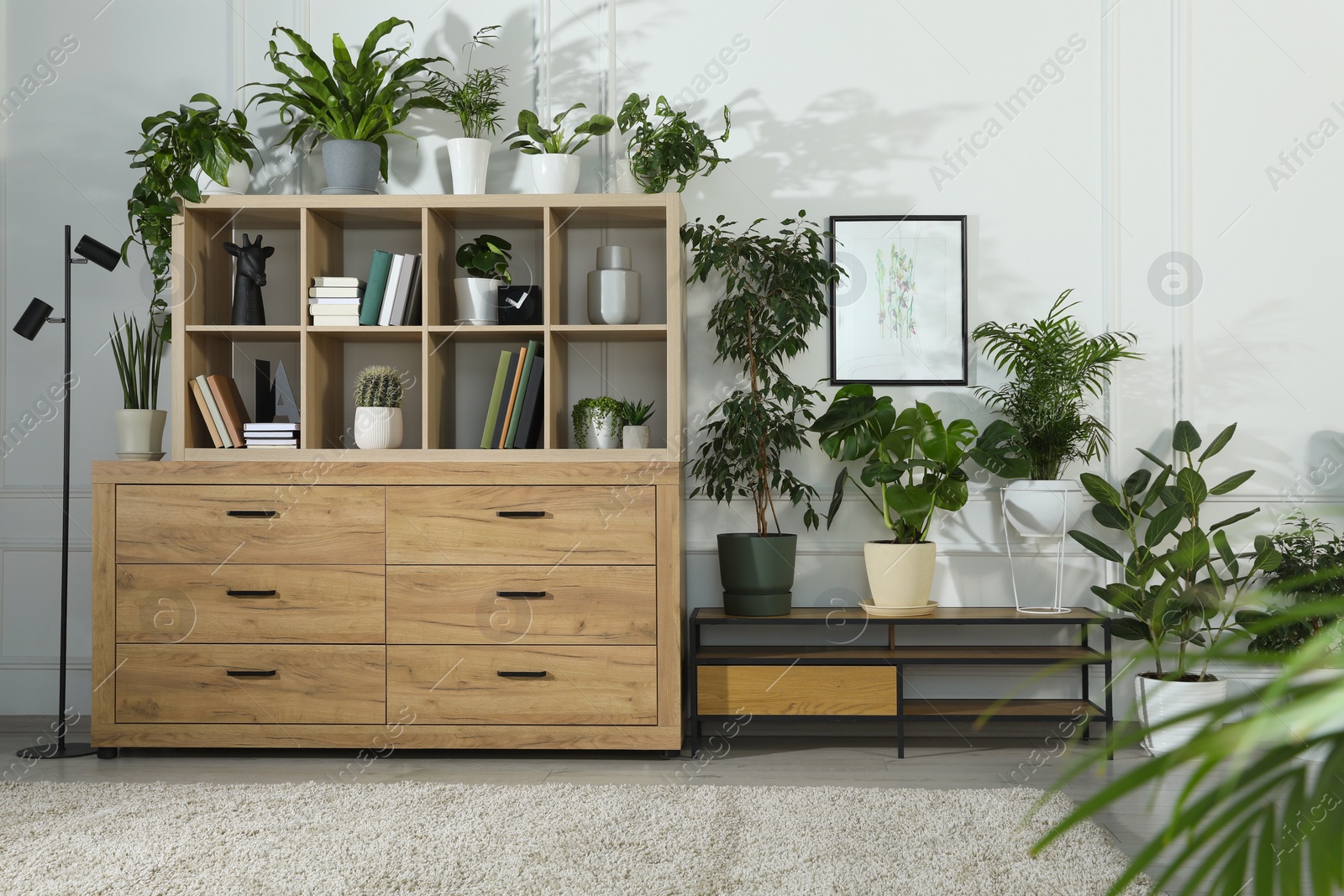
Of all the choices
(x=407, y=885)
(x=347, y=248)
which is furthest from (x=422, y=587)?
(x=347, y=248)

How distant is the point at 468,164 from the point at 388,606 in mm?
1447

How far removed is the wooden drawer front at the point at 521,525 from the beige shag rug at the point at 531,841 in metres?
0.66

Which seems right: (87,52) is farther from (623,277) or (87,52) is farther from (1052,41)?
(1052,41)

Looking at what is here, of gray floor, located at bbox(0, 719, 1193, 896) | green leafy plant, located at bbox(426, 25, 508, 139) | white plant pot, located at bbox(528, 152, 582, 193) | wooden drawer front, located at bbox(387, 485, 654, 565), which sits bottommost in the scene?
gray floor, located at bbox(0, 719, 1193, 896)

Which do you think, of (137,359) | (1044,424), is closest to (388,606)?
(137,359)

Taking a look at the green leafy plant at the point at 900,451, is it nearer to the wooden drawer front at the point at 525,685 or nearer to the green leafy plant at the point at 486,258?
the wooden drawer front at the point at 525,685

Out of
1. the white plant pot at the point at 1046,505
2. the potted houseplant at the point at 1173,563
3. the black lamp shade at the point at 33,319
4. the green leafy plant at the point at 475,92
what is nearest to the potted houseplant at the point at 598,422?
the green leafy plant at the point at 475,92

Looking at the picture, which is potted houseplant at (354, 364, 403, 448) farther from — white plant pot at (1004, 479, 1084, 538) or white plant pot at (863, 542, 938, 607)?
white plant pot at (1004, 479, 1084, 538)

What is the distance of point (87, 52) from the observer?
11.4 feet

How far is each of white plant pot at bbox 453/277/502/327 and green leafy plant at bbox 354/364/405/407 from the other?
11.9 inches

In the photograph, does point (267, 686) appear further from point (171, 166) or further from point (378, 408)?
point (171, 166)

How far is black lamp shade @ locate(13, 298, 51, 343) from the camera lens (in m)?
3.01

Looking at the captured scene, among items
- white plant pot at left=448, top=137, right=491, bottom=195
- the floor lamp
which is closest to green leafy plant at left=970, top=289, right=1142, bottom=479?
white plant pot at left=448, top=137, right=491, bottom=195

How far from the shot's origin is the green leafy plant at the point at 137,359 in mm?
3150
